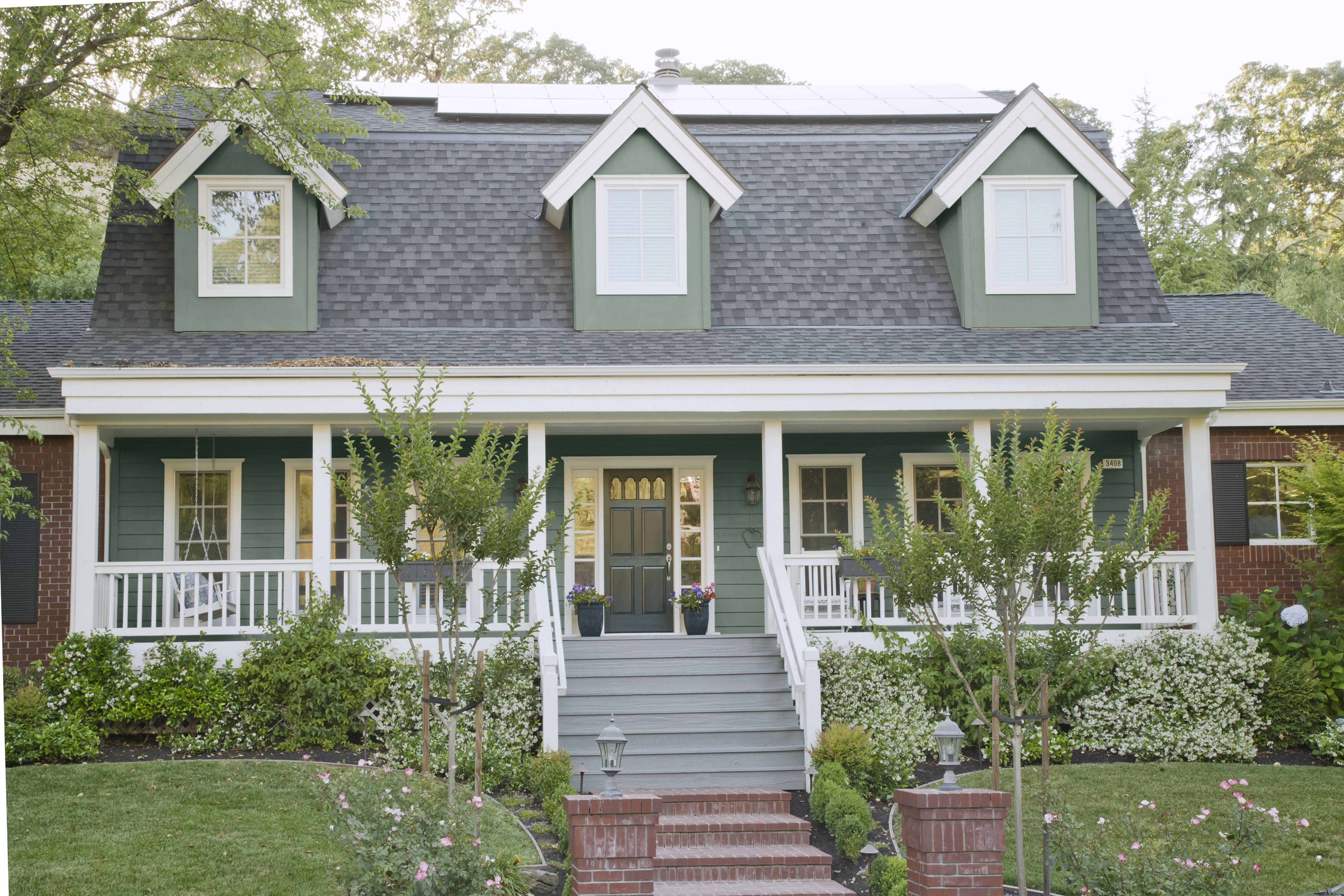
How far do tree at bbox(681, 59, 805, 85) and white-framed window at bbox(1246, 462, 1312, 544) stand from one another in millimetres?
18223

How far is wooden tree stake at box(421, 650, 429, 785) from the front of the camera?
269 inches

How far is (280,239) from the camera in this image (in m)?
12.1

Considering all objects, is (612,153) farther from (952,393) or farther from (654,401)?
(952,393)

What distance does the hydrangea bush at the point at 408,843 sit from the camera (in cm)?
577

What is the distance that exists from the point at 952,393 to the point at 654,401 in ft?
9.13

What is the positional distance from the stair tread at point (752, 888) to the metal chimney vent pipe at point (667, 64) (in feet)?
40.4

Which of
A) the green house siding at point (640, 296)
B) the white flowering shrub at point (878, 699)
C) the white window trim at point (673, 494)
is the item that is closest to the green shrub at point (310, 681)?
the white window trim at point (673, 494)

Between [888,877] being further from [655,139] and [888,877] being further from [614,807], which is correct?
[655,139]

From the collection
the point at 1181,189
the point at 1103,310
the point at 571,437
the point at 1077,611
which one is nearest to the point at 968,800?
the point at 1077,611

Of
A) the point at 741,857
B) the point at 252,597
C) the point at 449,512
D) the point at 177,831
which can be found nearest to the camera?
the point at 449,512

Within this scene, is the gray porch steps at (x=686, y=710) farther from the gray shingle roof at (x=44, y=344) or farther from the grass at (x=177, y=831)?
the gray shingle roof at (x=44, y=344)

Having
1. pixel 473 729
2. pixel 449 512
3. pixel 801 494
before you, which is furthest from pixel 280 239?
pixel 449 512

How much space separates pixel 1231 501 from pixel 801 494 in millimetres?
4828

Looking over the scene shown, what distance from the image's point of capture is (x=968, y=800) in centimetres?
592
